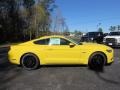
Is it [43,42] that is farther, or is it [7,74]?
[43,42]

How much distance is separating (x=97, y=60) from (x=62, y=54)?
1462 millimetres

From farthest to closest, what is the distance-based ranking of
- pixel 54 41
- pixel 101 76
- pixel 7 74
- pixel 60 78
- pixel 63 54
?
pixel 54 41, pixel 63 54, pixel 7 74, pixel 101 76, pixel 60 78

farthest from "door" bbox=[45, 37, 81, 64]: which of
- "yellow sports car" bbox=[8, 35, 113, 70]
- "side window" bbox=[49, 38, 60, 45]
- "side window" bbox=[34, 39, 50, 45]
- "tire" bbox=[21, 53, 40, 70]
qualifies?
"tire" bbox=[21, 53, 40, 70]

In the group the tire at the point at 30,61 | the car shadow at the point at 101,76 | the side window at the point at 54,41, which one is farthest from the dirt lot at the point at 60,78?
the side window at the point at 54,41

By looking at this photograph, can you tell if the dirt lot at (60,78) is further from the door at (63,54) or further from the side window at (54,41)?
the side window at (54,41)

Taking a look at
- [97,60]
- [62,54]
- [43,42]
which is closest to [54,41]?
[43,42]

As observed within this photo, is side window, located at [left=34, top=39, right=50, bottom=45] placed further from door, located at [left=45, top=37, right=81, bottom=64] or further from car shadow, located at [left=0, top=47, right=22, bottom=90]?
car shadow, located at [left=0, top=47, right=22, bottom=90]

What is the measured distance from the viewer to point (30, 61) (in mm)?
11672

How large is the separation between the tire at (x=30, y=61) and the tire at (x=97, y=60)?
7.17ft

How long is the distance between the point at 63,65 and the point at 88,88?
4.35 meters

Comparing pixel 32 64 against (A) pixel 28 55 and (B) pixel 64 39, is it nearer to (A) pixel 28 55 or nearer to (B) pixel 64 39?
(A) pixel 28 55

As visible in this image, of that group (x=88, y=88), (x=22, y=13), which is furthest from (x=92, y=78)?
(x=22, y=13)

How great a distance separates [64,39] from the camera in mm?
11836

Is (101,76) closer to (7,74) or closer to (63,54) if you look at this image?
(63,54)
